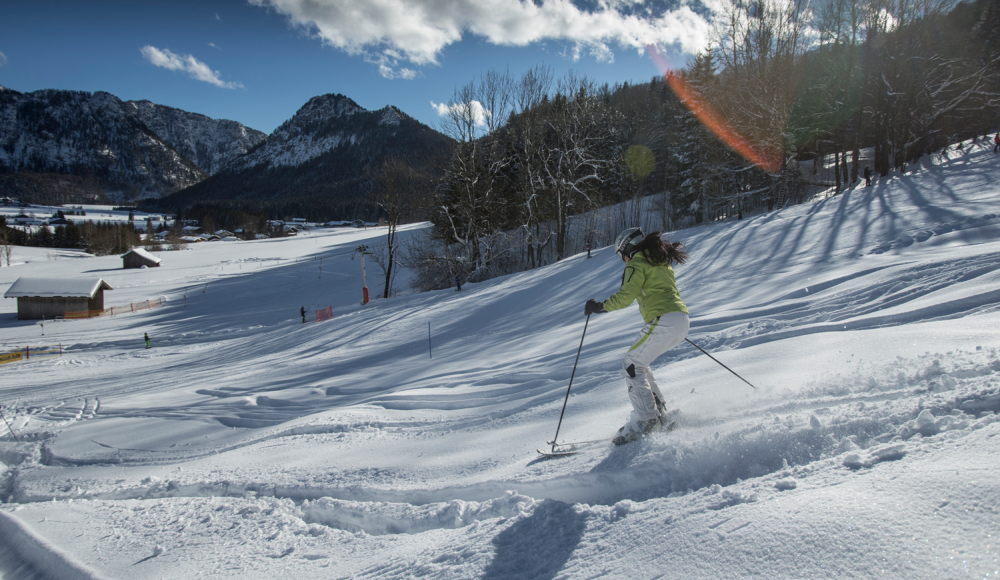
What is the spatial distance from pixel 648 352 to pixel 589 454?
A: 3.32 feet

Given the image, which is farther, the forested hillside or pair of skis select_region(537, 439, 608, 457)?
the forested hillside

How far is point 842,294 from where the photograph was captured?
24.7 feet

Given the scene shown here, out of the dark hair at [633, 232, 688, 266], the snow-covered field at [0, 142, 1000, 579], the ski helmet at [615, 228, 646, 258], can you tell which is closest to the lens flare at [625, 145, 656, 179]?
the snow-covered field at [0, 142, 1000, 579]

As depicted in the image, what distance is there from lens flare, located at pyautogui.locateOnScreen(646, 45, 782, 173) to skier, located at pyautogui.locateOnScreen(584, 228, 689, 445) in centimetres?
2732

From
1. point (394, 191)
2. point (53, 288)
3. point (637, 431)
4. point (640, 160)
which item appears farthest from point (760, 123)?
point (53, 288)

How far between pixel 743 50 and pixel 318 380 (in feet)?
93.5

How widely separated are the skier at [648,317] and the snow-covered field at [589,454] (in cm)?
23

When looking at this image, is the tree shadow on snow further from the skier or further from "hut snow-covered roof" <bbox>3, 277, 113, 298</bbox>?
"hut snow-covered roof" <bbox>3, 277, 113, 298</bbox>

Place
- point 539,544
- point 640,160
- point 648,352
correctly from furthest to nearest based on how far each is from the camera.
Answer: point 640,160 → point 648,352 → point 539,544

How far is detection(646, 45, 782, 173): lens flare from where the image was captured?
1025 inches

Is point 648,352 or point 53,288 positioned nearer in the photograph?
point 648,352

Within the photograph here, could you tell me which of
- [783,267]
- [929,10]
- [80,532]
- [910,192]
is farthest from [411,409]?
[929,10]

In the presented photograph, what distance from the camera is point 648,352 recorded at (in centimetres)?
365

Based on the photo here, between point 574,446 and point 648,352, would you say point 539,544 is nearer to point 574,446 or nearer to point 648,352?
point 574,446
